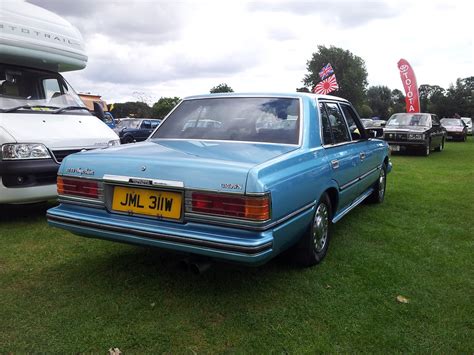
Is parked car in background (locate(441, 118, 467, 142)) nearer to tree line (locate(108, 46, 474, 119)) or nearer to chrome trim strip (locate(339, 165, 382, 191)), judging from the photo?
chrome trim strip (locate(339, 165, 382, 191))

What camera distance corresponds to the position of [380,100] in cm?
9125

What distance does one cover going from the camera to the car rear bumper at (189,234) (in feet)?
8.27

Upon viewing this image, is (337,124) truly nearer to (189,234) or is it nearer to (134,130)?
(189,234)

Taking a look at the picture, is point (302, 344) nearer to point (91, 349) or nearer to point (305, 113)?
point (91, 349)

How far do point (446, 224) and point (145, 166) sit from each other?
4.03m

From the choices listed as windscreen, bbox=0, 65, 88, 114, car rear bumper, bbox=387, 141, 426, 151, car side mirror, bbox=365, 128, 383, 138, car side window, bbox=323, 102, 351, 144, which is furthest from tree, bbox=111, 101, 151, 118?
car side window, bbox=323, 102, 351, 144

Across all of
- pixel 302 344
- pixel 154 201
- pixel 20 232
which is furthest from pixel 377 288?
pixel 20 232

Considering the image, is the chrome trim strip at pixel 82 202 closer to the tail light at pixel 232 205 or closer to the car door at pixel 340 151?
the tail light at pixel 232 205

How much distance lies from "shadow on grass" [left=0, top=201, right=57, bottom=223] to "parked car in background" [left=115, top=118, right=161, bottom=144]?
13682 mm

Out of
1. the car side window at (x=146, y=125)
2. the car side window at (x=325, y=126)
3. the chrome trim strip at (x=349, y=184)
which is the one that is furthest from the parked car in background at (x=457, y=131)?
the car side window at (x=325, y=126)

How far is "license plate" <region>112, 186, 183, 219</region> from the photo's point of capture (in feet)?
8.89

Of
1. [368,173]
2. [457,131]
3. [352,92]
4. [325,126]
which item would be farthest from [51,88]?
[352,92]

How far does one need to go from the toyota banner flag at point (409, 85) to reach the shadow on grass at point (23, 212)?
22.0m

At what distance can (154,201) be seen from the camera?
277 cm
